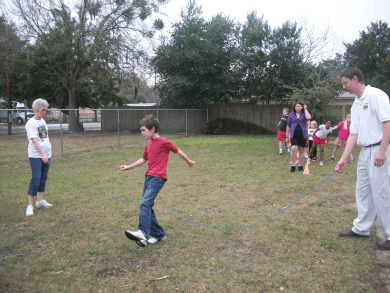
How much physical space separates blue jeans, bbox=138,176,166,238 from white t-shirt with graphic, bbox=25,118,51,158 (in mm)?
2500

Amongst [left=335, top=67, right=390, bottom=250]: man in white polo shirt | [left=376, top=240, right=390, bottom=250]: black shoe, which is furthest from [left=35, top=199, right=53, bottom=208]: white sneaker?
[left=376, top=240, right=390, bottom=250]: black shoe

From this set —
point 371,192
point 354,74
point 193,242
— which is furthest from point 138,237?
point 354,74

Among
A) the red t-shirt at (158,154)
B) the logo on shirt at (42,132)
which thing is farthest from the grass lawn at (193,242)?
the logo on shirt at (42,132)

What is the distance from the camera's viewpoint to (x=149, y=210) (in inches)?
151

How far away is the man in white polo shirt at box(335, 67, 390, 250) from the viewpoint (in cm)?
367

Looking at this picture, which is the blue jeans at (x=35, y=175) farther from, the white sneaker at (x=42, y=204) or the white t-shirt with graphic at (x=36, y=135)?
the white sneaker at (x=42, y=204)

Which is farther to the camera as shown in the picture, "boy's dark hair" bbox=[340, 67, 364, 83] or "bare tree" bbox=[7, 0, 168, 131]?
"bare tree" bbox=[7, 0, 168, 131]

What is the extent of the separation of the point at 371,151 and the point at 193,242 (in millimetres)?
2519

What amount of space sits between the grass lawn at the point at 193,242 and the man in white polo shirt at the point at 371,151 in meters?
0.38

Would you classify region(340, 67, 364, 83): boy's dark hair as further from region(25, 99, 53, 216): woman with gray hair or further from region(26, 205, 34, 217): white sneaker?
region(26, 205, 34, 217): white sneaker

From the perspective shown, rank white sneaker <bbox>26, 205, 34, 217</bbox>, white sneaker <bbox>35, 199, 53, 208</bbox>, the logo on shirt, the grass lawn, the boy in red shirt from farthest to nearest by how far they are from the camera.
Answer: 1. white sneaker <bbox>35, 199, 53, 208</bbox>
2. the logo on shirt
3. white sneaker <bbox>26, 205, 34, 217</bbox>
4. the boy in red shirt
5. the grass lawn

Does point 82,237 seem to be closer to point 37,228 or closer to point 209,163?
point 37,228

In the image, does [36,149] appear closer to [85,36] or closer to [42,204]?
[42,204]

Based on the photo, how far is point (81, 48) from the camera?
20.0 meters
